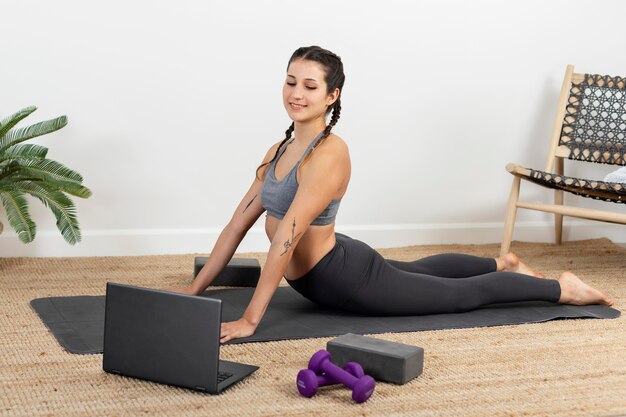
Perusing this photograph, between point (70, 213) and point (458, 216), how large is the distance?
1844 millimetres

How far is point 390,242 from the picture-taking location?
4.10 meters

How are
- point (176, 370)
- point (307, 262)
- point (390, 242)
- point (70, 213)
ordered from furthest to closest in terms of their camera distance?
1. point (390, 242)
2. point (70, 213)
3. point (307, 262)
4. point (176, 370)

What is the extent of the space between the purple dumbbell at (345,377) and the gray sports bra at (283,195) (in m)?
0.60

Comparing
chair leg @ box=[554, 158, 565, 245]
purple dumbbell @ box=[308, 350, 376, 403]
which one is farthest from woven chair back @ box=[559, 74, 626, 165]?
purple dumbbell @ box=[308, 350, 376, 403]

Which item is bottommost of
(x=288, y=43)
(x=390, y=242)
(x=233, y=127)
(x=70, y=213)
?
(x=390, y=242)

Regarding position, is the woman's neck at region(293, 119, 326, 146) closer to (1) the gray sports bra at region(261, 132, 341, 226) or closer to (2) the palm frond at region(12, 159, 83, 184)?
(1) the gray sports bra at region(261, 132, 341, 226)

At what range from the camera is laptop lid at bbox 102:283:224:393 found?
1.89 meters

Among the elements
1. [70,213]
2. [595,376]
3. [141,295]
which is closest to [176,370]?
[141,295]

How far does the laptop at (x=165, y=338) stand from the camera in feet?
6.21

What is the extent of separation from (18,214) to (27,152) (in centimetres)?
22

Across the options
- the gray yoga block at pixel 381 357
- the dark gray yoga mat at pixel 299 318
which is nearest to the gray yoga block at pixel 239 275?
the dark gray yoga mat at pixel 299 318

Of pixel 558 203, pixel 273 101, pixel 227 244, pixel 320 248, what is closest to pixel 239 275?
pixel 227 244

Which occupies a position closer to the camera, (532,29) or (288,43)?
(288,43)

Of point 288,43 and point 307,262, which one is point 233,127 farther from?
point 307,262
